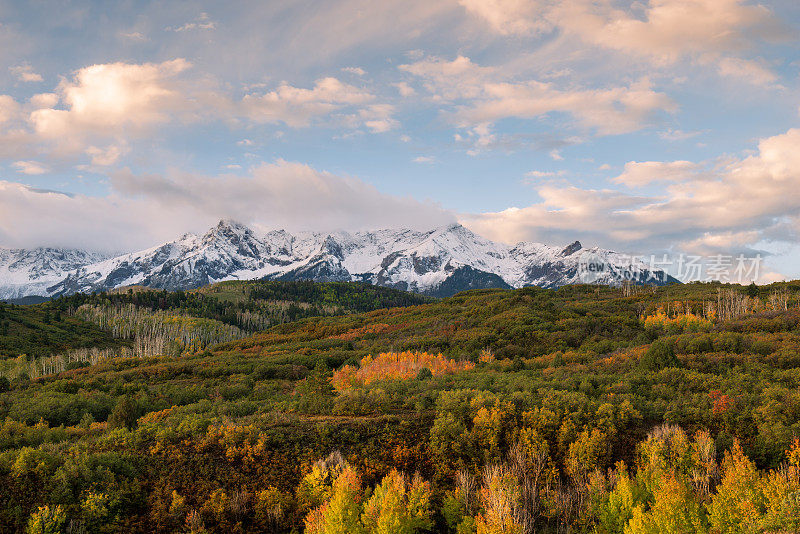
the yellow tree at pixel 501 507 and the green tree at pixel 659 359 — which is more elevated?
the green tree at pixel 659 359

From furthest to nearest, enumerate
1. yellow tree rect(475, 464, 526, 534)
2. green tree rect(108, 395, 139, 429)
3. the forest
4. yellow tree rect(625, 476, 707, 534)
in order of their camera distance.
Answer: green tree rect(108, 395, 139, 429), the forest, yellow tree rect(625, 476, 707, 534), yellow tree rect(475, 464, 526, 534)

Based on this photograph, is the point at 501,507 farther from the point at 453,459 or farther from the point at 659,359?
the point at 659,359

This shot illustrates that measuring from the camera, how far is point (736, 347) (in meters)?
39.0

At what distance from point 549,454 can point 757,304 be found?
74.1 m

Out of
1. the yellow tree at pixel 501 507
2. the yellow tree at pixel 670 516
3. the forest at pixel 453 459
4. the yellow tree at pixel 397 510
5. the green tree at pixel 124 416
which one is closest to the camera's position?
the yellow tree at pixel 501 507

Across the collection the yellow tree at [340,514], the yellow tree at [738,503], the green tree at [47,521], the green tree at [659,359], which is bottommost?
the green tree at [47,521]

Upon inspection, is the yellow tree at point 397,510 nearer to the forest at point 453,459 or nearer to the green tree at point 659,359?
the forest at point 453,459

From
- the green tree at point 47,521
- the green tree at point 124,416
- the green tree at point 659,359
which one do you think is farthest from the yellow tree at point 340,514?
the green tree at point 659,359

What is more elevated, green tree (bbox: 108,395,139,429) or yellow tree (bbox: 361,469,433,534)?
yellow tree (bbox: 361,469,433,534)

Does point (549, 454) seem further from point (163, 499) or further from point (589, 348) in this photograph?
point (589, 348)

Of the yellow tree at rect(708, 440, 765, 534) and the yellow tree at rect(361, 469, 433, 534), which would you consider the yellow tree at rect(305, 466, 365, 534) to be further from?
the yellow tree at rect(708, 440, 765, 534)

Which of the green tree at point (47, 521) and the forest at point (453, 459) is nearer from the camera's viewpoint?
the green tree at point (47, 521)

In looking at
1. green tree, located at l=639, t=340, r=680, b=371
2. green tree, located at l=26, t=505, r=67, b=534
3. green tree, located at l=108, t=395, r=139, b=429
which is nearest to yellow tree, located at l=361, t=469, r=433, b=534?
green tree, located at l=26, t=505, r=67, b=534

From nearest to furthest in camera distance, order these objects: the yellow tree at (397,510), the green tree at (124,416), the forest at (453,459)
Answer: the yellow tree at (397,510)
the forest at (453,459)
the green tree at (124,416)
